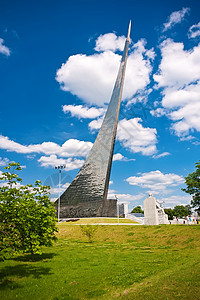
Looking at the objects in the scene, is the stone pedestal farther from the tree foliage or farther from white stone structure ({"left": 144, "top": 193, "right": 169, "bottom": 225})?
the tree foliage

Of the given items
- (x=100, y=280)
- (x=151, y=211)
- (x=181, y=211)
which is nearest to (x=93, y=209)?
(x=151, y=211)

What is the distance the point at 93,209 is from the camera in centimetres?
3162

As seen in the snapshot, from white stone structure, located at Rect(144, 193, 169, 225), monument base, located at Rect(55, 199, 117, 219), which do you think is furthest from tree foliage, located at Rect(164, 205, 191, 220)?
white stone structure, located at Rect(144, 193, 169, 225)

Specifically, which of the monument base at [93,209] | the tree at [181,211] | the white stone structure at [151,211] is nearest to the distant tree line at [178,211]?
the tree at [181,211]

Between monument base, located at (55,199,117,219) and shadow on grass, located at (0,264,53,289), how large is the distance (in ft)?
71.4

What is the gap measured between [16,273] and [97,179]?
80.1 ft

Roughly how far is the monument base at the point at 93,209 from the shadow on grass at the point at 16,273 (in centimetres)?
2176

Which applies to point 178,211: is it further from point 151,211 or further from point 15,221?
point 15,221

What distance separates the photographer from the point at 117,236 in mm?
19047

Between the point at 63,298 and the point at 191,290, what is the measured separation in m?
3.06

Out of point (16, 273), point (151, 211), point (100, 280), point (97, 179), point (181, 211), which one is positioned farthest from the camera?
point (181, 211)

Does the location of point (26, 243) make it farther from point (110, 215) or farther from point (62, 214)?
point (62, 214)

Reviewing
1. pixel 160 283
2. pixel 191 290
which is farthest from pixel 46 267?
pixel 191 290

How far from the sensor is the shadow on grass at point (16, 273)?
720 centimetres
